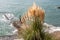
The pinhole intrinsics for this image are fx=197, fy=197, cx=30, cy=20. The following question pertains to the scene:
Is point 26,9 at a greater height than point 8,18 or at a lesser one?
greater

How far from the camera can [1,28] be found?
20.1 feet

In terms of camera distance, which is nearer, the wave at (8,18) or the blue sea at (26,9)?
the wave at (8,18)

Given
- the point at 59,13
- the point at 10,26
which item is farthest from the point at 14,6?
the point at 10,26

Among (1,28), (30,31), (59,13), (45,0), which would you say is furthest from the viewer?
(45,0)

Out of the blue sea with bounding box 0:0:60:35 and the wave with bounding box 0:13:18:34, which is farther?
the blue sea with bounding box 0:0:60:35

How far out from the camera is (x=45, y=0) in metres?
10.7

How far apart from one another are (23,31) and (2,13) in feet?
17.9

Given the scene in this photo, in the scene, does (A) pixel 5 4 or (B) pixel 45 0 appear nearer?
(A) pixel 5 4

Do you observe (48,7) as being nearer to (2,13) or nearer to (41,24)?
(2,13)

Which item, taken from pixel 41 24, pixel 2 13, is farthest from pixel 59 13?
pixel 41 24

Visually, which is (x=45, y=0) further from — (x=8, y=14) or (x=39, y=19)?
(x=39, y=19)

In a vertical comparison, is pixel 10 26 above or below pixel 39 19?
below

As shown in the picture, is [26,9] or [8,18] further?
[26,9]

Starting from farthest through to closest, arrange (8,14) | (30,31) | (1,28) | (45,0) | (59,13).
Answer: (45,0) → (59,13) → (8,14) → (1,28) → (30,31)
